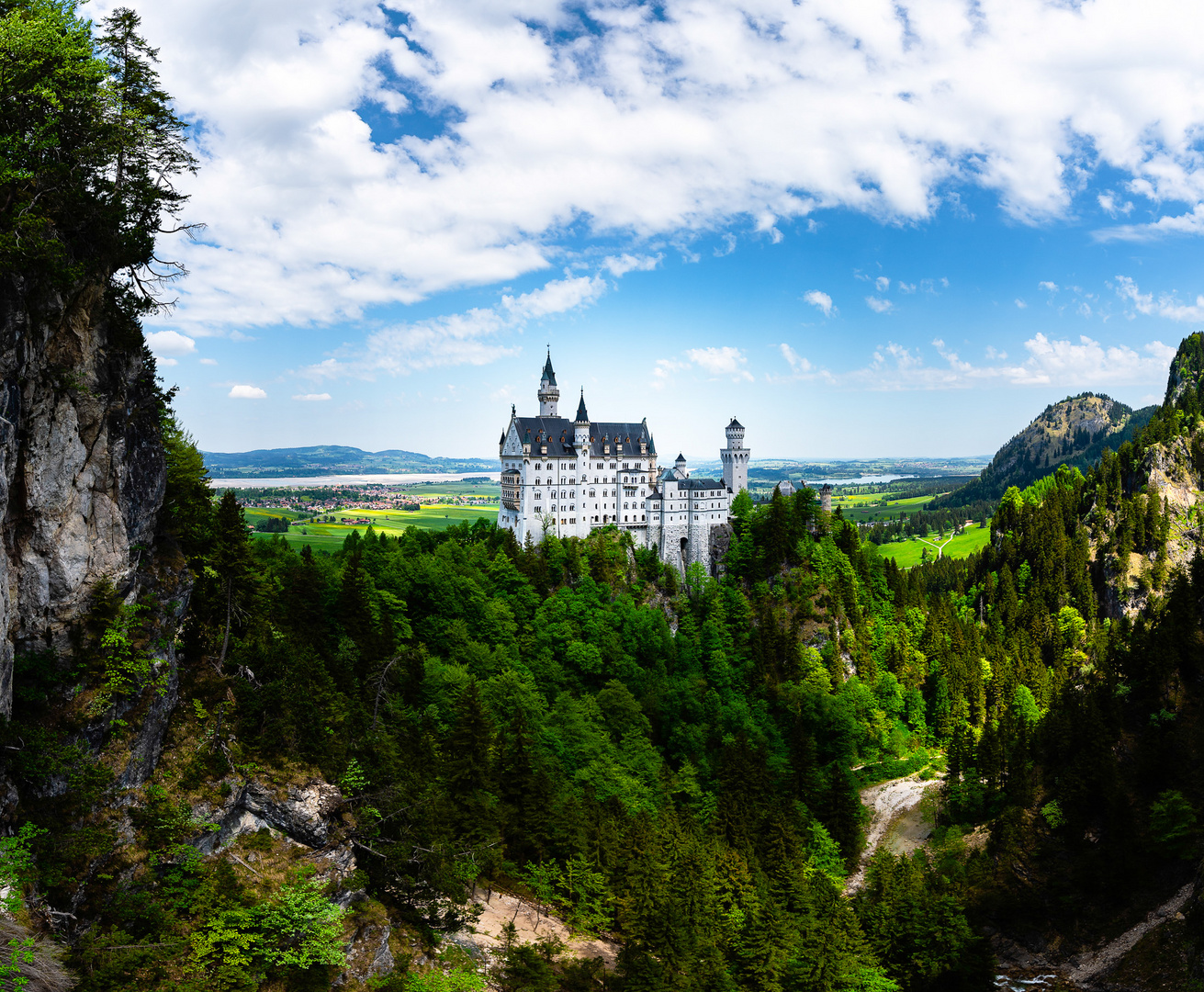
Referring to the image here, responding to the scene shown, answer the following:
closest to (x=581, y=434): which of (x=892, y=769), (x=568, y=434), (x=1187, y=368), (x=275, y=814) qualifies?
(x=568, y=434)

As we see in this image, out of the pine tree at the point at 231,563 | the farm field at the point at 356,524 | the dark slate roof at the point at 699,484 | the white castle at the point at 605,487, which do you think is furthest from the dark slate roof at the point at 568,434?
the pine tree at the point at 231,563

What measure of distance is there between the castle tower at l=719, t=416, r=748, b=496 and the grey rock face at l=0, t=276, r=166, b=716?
84.9m

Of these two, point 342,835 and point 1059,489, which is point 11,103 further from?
point 1059,489

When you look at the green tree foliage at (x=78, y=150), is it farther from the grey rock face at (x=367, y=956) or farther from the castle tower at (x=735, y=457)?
the castle tower at (x=735, y=457)

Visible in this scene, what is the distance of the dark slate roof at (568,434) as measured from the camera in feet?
319

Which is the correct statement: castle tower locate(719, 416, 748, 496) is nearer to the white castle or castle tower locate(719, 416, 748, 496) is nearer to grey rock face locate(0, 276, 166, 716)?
the white castle

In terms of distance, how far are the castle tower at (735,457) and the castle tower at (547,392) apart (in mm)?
25072

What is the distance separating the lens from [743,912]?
44094 millimetres

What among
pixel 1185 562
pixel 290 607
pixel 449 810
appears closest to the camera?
pixel 449 810

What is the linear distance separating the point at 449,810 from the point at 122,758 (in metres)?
17.6

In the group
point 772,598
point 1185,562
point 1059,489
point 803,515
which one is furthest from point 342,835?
point 1059,489

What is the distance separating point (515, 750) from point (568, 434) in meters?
57.2

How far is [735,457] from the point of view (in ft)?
355

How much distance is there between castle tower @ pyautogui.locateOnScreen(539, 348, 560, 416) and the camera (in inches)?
4038
